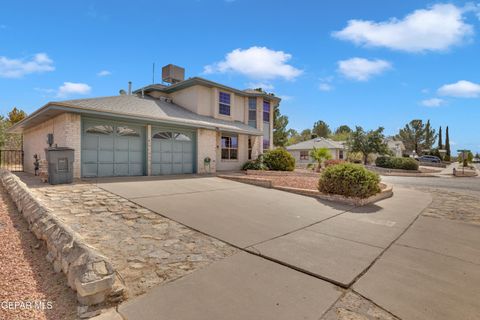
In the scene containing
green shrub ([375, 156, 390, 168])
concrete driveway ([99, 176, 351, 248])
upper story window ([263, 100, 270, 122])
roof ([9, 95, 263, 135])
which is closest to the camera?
concrete driveway ([99, 176, 351, 248])

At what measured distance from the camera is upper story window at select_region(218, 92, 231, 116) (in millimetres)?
17078

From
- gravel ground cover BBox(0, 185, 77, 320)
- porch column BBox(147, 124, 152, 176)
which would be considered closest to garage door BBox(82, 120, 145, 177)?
porch column BBox(147, 124, 152, 176)

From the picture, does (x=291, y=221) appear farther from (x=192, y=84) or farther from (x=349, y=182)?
(x=192, y=84)

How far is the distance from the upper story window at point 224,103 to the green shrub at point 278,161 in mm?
4188

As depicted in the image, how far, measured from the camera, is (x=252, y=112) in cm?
1919

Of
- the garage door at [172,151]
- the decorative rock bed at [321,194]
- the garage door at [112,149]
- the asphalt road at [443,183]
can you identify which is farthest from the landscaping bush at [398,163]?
the garage door at [112,149]

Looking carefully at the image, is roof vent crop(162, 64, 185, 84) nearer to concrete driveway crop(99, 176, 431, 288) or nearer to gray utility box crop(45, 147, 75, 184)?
gray utility box crop(45, 147, 75, 184)

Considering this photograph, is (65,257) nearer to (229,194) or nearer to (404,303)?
(404,303)

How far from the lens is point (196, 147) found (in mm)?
13812

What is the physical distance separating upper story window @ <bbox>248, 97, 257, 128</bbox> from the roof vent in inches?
226

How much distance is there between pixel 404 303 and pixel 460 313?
1.74ft

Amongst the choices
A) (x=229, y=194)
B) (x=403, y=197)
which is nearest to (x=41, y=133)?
(x=229, y=194)

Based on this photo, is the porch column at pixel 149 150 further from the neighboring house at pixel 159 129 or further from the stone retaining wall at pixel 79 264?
the stone retaining wall at pixel 79 264

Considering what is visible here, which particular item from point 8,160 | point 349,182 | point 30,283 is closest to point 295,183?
point 349,182
